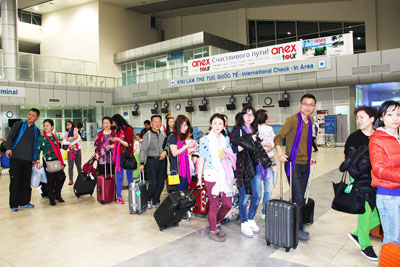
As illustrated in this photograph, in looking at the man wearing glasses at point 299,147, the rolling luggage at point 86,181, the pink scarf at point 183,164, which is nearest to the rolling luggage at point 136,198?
the pink scarf at point 183,164

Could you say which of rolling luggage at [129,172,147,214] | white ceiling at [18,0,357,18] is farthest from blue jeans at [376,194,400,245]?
white ceiling at [18,0,357,18]

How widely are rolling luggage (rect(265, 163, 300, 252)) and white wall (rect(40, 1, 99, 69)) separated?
87.9ft

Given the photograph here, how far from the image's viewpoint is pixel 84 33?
1114 inches

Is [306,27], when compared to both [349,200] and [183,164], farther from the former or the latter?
[349,200]

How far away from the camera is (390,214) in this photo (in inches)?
107

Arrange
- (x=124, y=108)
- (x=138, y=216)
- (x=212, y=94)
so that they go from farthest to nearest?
1. (x=124, y=108)
2. (x=212, y=94)
3. (x=138, y=216)

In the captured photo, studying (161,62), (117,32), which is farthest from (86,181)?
(117,32)

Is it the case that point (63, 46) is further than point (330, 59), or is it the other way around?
point (63, 46)

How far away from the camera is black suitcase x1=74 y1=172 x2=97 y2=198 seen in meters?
6.41

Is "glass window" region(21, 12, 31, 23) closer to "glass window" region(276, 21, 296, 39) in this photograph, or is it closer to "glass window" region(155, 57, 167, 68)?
"glass window" region(155, 57, 167, 68)

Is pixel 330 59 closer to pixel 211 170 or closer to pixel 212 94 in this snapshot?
pixel 212 94

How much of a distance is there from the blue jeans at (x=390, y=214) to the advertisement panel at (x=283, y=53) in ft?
46.9

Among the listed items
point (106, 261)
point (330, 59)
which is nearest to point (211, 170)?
point (106, 261)

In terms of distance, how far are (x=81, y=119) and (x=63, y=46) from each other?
24.1ft
